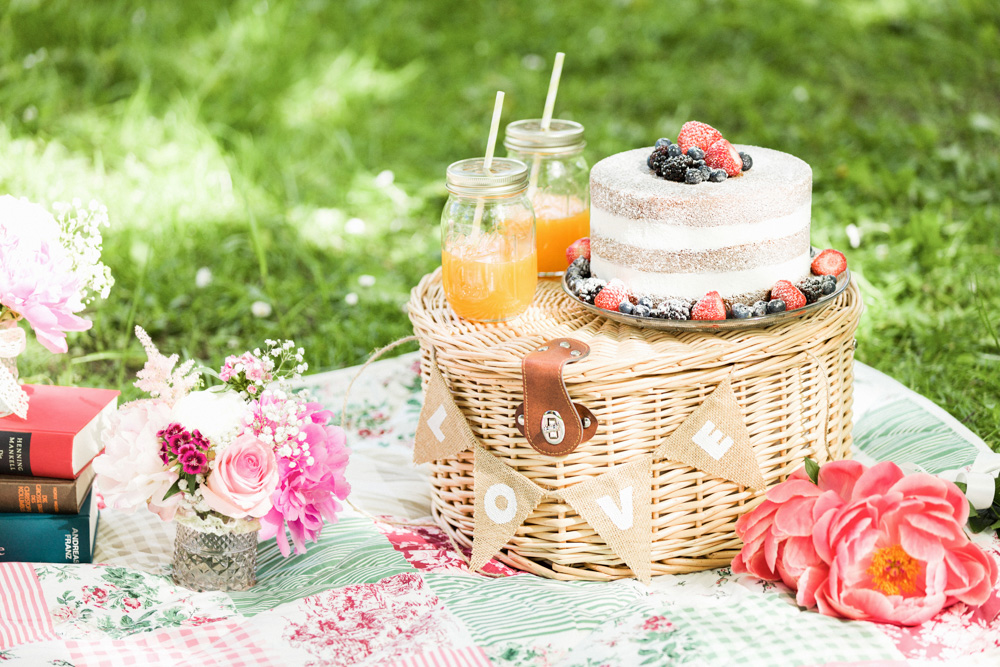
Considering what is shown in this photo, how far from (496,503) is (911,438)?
95 cm

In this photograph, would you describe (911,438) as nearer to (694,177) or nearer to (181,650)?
(694,177)

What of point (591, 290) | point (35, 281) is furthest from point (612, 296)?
point (35, 281)

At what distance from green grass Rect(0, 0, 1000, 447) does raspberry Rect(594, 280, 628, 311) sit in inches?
41.6

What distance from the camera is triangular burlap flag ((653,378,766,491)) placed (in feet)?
5.58

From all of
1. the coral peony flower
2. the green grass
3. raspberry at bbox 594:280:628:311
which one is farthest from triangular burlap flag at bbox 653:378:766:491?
the green grass

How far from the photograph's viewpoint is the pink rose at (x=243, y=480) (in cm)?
164

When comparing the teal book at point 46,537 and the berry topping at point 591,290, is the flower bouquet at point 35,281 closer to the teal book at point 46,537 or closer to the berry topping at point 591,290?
the teal book at point 46,537

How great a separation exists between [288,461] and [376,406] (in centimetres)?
80

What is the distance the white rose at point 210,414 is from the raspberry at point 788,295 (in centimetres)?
90

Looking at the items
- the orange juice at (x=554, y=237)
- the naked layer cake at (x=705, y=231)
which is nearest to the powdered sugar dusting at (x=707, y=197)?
the naked layer cake at (x=705, y=231)

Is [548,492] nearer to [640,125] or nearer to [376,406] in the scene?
[376,406]

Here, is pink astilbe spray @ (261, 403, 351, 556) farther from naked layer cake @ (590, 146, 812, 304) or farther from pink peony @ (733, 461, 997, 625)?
pink peony @ (733, 461, 997, 625)

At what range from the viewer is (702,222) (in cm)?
174

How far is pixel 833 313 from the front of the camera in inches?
72.4
